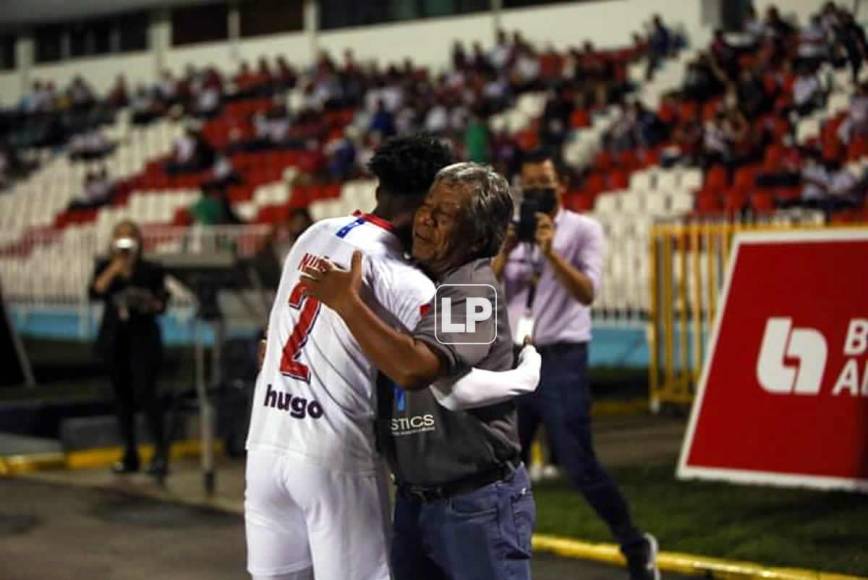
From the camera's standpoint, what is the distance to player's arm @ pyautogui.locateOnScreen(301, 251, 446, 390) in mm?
4188

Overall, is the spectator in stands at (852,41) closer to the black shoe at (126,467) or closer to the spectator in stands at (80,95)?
the black shoe at (126,467)

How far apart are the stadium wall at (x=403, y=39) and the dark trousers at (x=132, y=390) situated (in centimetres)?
735

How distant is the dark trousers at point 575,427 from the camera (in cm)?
749

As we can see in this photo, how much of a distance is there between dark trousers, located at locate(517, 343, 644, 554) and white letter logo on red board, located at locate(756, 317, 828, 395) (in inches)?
107

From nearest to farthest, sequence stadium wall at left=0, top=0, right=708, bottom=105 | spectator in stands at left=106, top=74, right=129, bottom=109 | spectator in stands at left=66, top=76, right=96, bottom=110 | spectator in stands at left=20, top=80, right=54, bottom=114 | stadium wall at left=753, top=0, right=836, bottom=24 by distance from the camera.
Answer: stadium wall at left=753, top=0, right=836, bottom=24, stadium wall at left=0, top=0, right=708, bottom=105, spectator in stands at left=106, top=74, right=129, bottom=109, spectator in stands at left=66, top=76, right=96, bottom=110, spectator in stands at left=20, top=80, right=54, bottom=114

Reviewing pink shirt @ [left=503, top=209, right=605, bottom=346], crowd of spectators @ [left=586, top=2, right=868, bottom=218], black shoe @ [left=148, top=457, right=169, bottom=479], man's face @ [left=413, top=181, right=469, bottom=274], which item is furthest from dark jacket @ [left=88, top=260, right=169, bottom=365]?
man's face @ [left=413, top=181, right=469, bottom=274]

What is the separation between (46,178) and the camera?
3425cm

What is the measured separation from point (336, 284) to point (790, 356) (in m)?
6.65

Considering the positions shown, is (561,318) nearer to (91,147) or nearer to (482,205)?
(482,205)

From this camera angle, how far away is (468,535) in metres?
4.55

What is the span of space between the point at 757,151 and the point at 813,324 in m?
7.74

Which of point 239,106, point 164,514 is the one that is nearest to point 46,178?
point 239,106

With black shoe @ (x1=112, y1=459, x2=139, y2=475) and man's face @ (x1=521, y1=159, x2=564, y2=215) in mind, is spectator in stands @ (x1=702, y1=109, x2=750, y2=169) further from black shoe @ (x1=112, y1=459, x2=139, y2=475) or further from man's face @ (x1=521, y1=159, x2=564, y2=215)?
man's face @ (x1=521, y1=159, x2=564, y2=215)

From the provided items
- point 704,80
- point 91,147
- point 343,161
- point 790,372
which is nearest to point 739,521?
point 790,372
